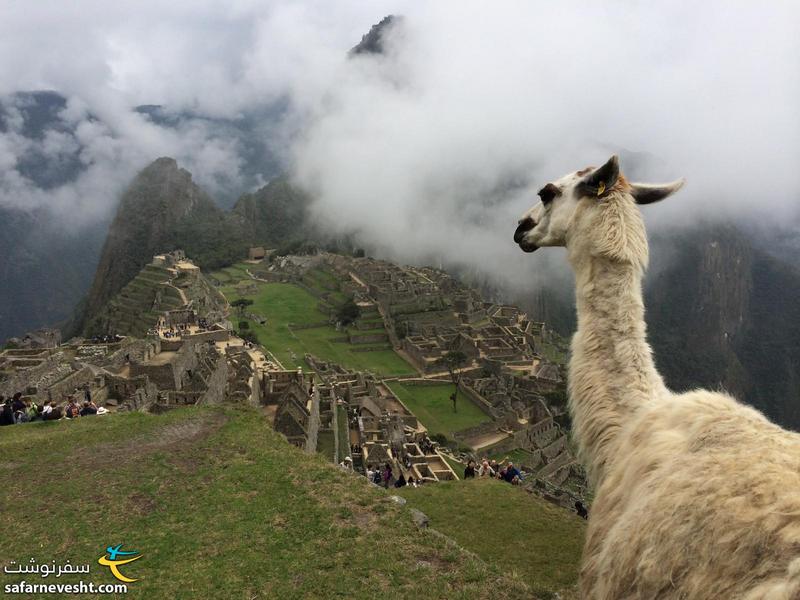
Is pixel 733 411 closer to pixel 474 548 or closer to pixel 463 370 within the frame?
pixel 474 548

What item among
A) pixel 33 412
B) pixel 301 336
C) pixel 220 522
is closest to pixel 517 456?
pixel 301 336

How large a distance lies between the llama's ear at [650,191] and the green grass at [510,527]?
11.7ft

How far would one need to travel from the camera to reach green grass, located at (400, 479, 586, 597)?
566 centimetres

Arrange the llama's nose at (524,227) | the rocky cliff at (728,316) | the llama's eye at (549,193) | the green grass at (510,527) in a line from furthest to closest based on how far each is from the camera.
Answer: the rocky cliff at (728,316) < the green grass at (510,527) < the llama's nose at (524,227) < the llama's eye at (549,193)

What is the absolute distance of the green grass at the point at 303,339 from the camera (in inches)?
1130

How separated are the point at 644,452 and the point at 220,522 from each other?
442cm

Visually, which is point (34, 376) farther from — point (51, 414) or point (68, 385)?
point (51, 414)

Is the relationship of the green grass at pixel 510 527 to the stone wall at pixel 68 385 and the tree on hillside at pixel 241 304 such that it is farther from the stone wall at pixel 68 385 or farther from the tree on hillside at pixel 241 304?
the tree on hillside at pixel 241 304

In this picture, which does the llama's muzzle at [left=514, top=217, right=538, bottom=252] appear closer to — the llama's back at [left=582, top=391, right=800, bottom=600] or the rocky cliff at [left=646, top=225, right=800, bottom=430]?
the llama's back at [left=582, top=391, right=800, bottom=600]

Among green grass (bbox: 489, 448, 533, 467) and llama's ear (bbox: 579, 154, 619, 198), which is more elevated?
llama's ear (bbox: 579, 154, 619, 198)

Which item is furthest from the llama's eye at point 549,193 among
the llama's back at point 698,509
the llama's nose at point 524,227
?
the llama's back at point 698,509

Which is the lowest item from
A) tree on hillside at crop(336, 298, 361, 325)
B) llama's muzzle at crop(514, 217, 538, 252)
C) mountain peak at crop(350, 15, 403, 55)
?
tree on hillside at crop(336, 298, 361, 325)

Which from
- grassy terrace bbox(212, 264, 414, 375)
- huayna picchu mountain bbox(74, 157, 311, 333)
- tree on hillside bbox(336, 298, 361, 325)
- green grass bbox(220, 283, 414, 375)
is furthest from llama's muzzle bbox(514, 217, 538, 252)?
huayna picchu mountain bbox(74, 157, 311, 333)

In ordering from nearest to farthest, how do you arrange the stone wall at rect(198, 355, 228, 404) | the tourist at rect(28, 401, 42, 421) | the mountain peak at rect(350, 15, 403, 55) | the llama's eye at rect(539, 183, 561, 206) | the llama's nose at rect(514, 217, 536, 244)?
the llama's eye at rect(539, 183, 561, 206) < the llama's nose at rect(514, 217, 536, 244) < the tourist at rect(28, 401, 42, 421) < the stone wall at rect(198, 355, 228, 404) < the mountain peak at rect(350, 15, 403, 55)
